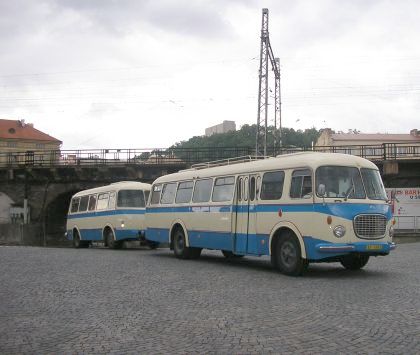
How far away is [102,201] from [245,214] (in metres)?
12.3

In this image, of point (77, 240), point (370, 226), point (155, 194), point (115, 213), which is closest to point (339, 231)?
point (370, 226)

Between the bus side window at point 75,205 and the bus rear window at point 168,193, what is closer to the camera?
the bus rear window at point 168,193

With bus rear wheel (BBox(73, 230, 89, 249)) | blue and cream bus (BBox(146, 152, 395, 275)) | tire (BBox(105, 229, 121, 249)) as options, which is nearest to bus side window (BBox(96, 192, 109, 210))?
tire (BBox(105, 229, 121, 249))

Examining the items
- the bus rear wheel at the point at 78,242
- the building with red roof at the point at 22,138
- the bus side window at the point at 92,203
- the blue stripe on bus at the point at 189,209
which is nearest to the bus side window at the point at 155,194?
the blue stripe on bus at the point at 189,209

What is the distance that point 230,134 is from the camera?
8812cm

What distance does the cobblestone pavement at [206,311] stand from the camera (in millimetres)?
6363

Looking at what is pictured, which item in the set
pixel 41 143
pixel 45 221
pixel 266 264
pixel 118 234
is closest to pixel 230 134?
pixel 41 143

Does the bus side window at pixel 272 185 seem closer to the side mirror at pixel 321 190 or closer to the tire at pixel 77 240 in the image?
the side mirror at pixel 321 190

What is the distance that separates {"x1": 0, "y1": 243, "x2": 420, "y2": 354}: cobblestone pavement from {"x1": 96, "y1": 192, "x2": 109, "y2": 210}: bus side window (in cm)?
1151

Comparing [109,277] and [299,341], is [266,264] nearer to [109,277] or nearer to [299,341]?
[109,277]

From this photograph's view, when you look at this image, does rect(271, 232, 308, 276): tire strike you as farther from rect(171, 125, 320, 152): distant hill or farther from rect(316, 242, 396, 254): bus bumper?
rect(171, 125, 320, 152): distant hill

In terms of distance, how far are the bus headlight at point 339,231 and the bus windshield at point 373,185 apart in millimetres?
1152

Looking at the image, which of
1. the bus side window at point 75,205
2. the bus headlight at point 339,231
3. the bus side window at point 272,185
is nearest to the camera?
the bus headlight at point 339,231

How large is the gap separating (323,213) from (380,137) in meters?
84.1
